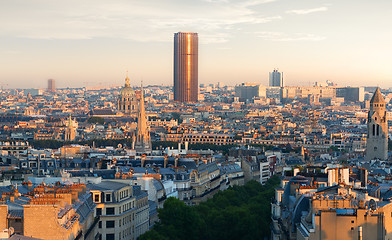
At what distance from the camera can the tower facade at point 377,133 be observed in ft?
329

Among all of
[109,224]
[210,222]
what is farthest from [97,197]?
[210,222]

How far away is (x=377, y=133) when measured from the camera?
4033 inches

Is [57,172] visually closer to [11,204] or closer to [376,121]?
→ [11,204]

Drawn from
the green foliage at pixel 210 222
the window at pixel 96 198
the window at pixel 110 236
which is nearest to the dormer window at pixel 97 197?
the window at pixel 96 198

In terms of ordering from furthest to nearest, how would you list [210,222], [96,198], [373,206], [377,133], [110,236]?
[377,133] → [210,222] → [96,198] → [110,236] → [373,206]

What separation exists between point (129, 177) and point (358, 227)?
2701 centimetres

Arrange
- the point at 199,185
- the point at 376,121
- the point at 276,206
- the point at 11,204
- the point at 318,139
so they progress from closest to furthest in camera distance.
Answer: the point at 11,204, the point at 276,206, the point at 199,185, the point at 376,121, the point at 318,139

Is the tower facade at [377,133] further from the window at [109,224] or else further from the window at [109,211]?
the window at [109,224]

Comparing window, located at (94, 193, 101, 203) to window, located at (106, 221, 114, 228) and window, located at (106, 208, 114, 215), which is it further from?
window, located at (106, 221, 114, 228)

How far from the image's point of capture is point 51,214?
32.7 m

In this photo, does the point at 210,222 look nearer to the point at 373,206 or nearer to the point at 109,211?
the point at 109,211

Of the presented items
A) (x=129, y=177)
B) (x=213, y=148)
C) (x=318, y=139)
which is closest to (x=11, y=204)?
(x=129, y=177)

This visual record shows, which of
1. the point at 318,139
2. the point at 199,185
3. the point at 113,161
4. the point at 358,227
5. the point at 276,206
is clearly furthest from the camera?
the point at 318,139

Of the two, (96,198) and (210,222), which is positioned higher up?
(96,198)
